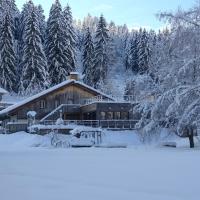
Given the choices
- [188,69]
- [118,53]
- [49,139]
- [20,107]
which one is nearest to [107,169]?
[188,69]

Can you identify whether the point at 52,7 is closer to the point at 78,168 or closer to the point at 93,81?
the point at 93,81

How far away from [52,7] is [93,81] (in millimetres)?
13453

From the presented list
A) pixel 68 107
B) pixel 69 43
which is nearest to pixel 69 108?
pixel 68 107

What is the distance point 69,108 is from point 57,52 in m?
16.7

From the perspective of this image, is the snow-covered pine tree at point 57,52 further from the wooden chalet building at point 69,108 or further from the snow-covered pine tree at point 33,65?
the wooden chalet building at point 69,108

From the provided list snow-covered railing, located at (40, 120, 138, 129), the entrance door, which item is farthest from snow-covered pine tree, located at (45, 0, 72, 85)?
snow-covered railing, located at (40, 120, 138, 129)

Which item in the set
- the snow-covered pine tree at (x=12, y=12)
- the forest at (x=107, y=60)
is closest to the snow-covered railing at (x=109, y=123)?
the forest at (x=107, y=60)

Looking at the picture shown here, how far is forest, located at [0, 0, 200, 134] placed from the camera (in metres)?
30.0

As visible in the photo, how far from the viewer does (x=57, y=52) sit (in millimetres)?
70062

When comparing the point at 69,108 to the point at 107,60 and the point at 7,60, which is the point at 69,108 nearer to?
the point at 7,60

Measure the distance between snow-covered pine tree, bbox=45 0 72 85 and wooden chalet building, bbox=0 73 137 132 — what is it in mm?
11153

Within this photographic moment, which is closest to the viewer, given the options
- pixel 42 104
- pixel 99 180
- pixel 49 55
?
pixel 99 180

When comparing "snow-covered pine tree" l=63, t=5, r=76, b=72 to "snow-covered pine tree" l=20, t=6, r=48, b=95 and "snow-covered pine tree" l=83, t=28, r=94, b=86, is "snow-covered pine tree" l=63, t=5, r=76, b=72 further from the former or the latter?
"snow-covered pine tree" l=20, t=6, r=48, b=95

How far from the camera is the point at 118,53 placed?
138m
